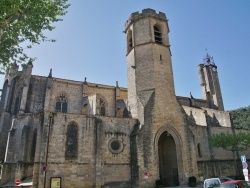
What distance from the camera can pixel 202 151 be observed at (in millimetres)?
23297

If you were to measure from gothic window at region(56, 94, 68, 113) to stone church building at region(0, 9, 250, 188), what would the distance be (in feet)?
4.43

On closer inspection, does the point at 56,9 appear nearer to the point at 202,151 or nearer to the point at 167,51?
the point at 167,51

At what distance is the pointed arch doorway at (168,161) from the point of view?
63.5 feet

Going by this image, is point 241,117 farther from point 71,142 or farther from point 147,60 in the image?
point 71,142

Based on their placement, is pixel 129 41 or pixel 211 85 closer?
pixel 129 41

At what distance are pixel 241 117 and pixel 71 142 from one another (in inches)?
1457

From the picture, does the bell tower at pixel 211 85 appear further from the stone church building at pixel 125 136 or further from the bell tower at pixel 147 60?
the bell tower at pixel 147 60

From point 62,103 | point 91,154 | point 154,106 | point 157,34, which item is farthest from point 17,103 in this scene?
point 157,34

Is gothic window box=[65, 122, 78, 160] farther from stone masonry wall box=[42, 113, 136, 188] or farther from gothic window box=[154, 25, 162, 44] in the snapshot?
gothic window box=[154, 25, 162, 44]

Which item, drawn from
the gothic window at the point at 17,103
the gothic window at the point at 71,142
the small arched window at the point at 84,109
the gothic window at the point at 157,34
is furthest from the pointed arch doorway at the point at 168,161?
the gothic window at the point at 17,103

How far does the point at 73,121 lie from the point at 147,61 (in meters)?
9.07

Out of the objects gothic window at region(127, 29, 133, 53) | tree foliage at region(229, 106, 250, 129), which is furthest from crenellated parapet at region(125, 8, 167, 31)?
tree foliage at region(229, 106, 250, 129)

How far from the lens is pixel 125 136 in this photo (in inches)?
749

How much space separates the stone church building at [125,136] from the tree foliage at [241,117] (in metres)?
19.4
